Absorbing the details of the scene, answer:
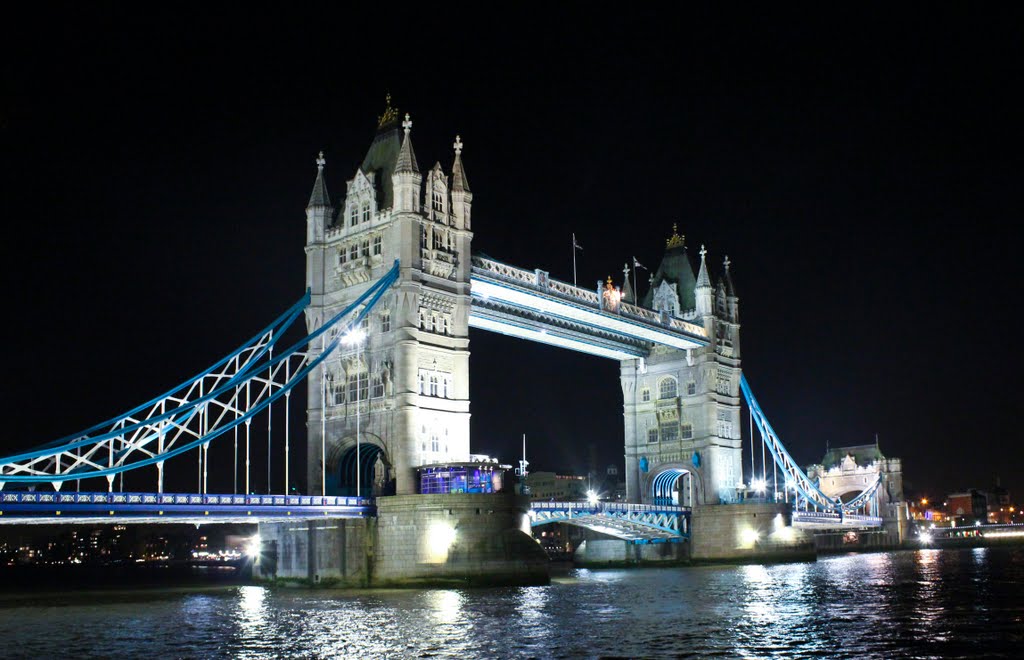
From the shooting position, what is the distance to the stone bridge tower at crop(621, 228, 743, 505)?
99812mm

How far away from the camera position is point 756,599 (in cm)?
5475

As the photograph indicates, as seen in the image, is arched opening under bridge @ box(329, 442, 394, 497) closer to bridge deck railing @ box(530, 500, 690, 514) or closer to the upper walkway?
bridge deck railing @ box(530, 500, 690, 514)

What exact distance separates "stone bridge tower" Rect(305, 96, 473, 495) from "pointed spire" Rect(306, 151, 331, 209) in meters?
0.09

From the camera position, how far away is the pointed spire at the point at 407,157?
68.9m

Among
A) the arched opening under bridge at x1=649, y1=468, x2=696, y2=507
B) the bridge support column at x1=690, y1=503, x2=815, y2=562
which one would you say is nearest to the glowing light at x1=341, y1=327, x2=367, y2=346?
the bridge support column at x1=690, y1=503, x2=815, y2=562

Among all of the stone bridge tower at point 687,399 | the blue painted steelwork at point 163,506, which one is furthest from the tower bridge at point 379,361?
the stone bridge tower at point 687,399

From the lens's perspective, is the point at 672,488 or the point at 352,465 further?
the point at 672,488

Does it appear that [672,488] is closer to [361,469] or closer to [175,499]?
[361,469]

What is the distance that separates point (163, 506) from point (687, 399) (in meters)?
56.2

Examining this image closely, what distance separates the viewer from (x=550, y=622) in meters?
44.2

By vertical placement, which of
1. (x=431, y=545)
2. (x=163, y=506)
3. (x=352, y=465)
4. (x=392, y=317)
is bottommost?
(x=431, y=545)

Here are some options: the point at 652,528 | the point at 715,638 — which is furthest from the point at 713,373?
the point at 715,638

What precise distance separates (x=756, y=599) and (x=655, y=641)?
1799 cm

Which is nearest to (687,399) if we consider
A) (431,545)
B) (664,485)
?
(664,485)
